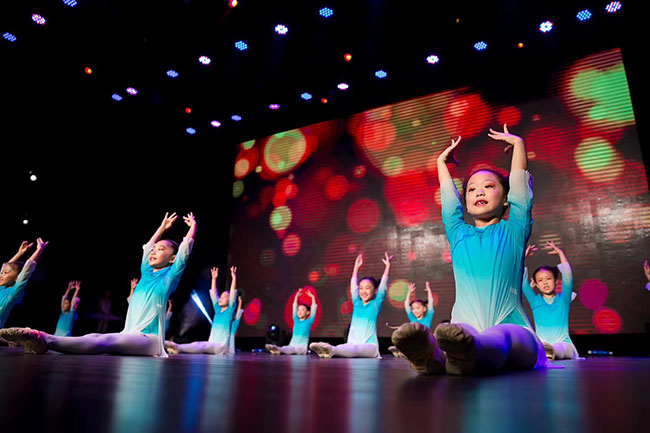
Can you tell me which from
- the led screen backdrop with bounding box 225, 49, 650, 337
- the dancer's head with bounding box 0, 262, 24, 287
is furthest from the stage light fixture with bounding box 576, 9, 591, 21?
the dancer's head with bounding box 0, 262, 24, 287

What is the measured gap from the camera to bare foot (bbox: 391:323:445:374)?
1314 millimetres

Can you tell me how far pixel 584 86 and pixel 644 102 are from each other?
885mm

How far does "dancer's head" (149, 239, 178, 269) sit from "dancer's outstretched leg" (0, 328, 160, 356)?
0.64 meters

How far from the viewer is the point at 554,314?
14.6ft

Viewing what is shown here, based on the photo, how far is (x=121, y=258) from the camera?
26.8 ft

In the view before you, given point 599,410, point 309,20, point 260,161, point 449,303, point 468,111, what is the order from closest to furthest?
1. point 599,410
2. point 309,20
3. point 449,303
4. point 468,111
5. point 260,161

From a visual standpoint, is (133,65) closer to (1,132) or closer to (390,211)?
(1,132)

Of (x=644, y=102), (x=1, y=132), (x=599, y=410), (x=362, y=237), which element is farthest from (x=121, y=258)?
(x=644, y=102)

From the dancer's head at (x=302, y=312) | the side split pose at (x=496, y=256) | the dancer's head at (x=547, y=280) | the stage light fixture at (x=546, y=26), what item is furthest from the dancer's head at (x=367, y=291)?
the stage light fixture at (x=546, y=26)

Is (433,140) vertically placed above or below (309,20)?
below

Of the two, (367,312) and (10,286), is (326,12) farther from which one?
(10,286)

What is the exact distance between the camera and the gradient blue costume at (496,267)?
2006 mm

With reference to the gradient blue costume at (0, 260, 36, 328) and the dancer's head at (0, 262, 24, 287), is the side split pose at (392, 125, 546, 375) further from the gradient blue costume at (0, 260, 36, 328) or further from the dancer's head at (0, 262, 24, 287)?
the dancer's head at (0, 262, 24, 287)

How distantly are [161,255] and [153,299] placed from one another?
1.31 ft
